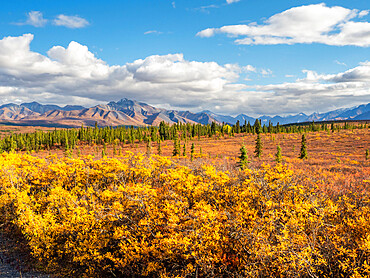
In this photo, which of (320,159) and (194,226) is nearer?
(194,226)

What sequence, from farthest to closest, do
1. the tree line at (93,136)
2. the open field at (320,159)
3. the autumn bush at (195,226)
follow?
the tree line at (93,136), the open field at (320,159), the autumn bush at (195,226)

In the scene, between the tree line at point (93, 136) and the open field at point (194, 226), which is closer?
the open field at point (194, 226)

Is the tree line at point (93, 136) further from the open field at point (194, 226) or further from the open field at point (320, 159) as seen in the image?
the open field at point (194, 226)

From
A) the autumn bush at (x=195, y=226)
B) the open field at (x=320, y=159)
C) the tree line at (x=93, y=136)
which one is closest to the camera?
the autumn bush at (x=195, y=226)

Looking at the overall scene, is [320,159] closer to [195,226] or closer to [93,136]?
[195,226]

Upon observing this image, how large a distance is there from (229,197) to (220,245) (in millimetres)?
4365

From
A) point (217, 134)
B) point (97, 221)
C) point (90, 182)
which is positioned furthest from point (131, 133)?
point (97, 221)

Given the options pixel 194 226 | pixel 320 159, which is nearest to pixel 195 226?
pixel 194 226

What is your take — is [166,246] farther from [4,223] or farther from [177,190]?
[4,223]

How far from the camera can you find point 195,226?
31.7ft

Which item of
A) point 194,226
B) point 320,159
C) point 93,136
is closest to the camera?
point 194,226

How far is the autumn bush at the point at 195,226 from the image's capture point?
8.19 meters

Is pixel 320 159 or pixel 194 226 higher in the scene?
pixel 194 226

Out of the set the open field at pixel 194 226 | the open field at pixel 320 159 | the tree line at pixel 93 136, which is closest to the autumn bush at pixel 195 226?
the open field at pixel 194 226
